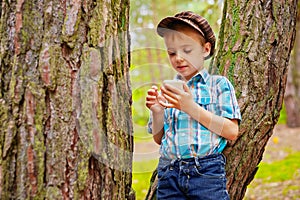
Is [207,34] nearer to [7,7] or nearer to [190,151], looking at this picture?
[190,151]

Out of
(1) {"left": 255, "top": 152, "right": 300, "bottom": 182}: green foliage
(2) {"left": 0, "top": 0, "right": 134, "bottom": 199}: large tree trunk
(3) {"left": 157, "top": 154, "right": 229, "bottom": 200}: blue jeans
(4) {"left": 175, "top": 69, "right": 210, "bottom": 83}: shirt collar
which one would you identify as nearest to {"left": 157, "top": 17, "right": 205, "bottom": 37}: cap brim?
(4) {"left": 175, "top": 69, "right": 210, "bottom": 83}: shirt collar

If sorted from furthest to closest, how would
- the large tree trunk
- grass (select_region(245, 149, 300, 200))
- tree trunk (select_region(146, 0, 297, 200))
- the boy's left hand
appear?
1. grass (select_region(245, 149, 300, 200))
2. tree trunk (select_region(146, 0, 297, 200))
3. the boy's left hand
4. the large tree trunk

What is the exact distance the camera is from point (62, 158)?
1.48 meters

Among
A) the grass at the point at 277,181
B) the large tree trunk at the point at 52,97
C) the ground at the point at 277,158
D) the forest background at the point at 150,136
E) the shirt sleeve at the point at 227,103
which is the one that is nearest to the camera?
the large tree trunk at the point at 52,97

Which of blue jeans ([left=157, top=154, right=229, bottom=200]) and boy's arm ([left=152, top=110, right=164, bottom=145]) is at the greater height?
boy's arm ([left=152, top=110, right=164, bottom=145])

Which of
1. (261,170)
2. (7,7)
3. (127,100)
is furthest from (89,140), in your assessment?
(261,170)

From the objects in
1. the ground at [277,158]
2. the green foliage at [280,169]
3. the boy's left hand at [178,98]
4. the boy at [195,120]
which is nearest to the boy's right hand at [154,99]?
the boy at [195,120]

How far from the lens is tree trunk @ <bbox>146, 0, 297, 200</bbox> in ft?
7.34

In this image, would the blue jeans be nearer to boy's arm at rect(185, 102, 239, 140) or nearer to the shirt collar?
boy's arm at rect(185, 102, 239, 140)

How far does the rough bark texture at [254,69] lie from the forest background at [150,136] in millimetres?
191

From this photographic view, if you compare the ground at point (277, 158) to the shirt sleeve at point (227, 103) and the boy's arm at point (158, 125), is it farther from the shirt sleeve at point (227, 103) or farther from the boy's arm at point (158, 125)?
the shirt sleeve at point (227, 103)

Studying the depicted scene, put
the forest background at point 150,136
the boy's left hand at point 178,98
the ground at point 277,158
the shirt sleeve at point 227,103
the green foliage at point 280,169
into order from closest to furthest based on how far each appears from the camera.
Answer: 1. the boy's left hand at point 178,98
2. the shirt sleeve at point 227,103
3. the forest background at point 150,136
4. the ground at point 277,158
5. the green foliage at point 280,169

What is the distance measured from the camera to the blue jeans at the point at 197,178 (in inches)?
74.0

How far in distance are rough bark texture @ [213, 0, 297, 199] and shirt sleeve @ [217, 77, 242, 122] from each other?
1.17ft
